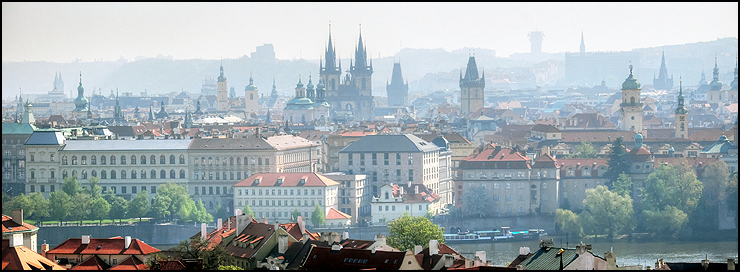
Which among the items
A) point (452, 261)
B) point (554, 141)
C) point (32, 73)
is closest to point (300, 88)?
point (32, 73)

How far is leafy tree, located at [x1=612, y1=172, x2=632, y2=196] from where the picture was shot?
66.8m

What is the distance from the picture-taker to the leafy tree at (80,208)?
64250 millimetres

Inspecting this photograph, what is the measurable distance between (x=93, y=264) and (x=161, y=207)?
3610cm

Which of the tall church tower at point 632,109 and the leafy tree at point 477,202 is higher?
the tall church tower at point 632,109

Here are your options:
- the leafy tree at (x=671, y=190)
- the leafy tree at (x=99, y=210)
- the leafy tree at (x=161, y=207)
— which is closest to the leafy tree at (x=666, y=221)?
the leafy tree at (x=671, y=190)

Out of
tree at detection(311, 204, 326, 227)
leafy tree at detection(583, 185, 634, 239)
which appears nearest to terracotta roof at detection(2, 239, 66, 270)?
tree at detection(311, 204, 326, 227)

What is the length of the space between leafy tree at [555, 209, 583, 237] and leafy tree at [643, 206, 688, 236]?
9.27ft

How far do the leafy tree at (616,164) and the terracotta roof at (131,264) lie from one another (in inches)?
1659

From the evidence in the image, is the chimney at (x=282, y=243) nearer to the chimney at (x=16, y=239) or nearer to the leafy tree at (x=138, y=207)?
the chimney at (x=16, y=239)

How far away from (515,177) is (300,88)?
242 feet

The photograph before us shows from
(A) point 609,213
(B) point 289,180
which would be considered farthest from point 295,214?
(A) point 609,213

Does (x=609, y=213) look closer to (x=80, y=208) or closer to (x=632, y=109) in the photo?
(x=80, y=208)

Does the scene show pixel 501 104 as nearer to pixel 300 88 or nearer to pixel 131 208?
pixel 300 88

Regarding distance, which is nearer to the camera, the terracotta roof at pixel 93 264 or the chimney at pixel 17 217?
the terracotta roof at pixel 93 264
